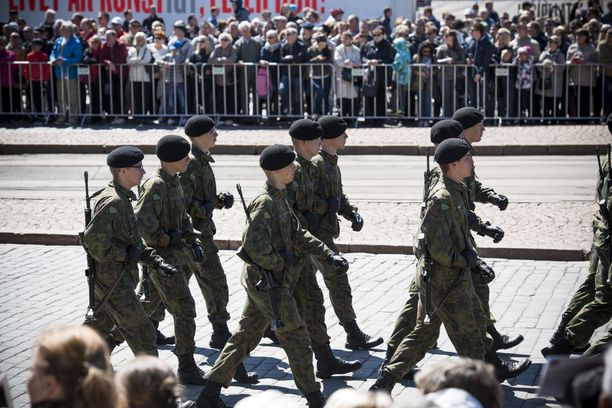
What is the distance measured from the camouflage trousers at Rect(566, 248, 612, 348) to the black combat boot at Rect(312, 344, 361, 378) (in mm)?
1792

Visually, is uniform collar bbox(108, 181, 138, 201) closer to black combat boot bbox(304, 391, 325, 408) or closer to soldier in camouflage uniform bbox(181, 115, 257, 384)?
soldier in camouflage uniform bbox(181, 115, 257, 384)

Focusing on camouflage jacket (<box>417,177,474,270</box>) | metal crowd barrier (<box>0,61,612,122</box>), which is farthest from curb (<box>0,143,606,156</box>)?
camouflage jacket (<box>417,177,474,270</box>)

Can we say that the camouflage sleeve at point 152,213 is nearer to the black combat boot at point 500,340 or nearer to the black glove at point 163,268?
the black glove at point 163,268

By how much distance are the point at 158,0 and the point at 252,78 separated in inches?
268

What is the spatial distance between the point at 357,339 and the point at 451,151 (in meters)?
2.33

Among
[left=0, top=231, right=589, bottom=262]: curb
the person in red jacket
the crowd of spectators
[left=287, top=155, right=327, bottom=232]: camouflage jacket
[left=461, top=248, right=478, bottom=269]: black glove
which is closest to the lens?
[left=461, top=248, right=478, bottom=269]: black glove

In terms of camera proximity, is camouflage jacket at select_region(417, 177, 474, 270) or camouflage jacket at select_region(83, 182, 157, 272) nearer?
camouflage jacket at select_region(417, 177, 474, 270)

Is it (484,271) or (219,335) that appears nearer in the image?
(484,271)

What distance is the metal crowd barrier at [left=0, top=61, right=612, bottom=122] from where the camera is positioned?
2213cm

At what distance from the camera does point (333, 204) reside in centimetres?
1005

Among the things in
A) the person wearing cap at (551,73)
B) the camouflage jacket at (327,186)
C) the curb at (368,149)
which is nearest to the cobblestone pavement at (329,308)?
the camouflage jacket at (327,186)

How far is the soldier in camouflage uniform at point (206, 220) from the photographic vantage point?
9992 mm

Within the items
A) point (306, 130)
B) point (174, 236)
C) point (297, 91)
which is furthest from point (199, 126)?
point (297, 91)

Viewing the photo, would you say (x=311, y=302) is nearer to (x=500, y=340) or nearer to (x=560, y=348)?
(x=500, y=340)
